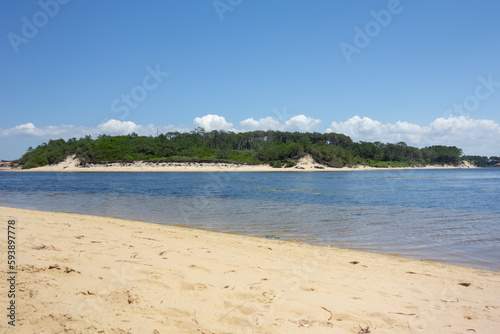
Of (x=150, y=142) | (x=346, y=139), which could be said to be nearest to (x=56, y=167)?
(x=150, y=142)

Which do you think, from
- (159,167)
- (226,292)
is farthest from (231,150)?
(226,292)

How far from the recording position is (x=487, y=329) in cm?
371

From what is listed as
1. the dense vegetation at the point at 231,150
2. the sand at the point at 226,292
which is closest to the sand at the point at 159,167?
the dense vegetation at the point at 231,150

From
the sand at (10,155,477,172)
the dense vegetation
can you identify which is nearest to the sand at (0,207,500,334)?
the sand at (10,155,477,172)

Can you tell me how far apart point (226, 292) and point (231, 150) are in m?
112

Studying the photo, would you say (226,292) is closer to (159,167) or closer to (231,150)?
(159,167)

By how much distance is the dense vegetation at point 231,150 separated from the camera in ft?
311

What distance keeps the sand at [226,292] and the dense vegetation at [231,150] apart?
8566cm

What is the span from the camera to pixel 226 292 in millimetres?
4219

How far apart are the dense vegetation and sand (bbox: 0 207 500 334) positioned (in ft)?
281

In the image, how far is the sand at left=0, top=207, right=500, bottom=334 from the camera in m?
3.38

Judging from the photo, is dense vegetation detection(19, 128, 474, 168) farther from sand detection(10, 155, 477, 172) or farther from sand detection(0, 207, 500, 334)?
sand detection(0, 207, 500, 334)

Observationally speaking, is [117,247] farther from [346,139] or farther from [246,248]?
[346,139]

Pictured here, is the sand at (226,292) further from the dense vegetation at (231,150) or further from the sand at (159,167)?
the dense vegetation at (231,150)
